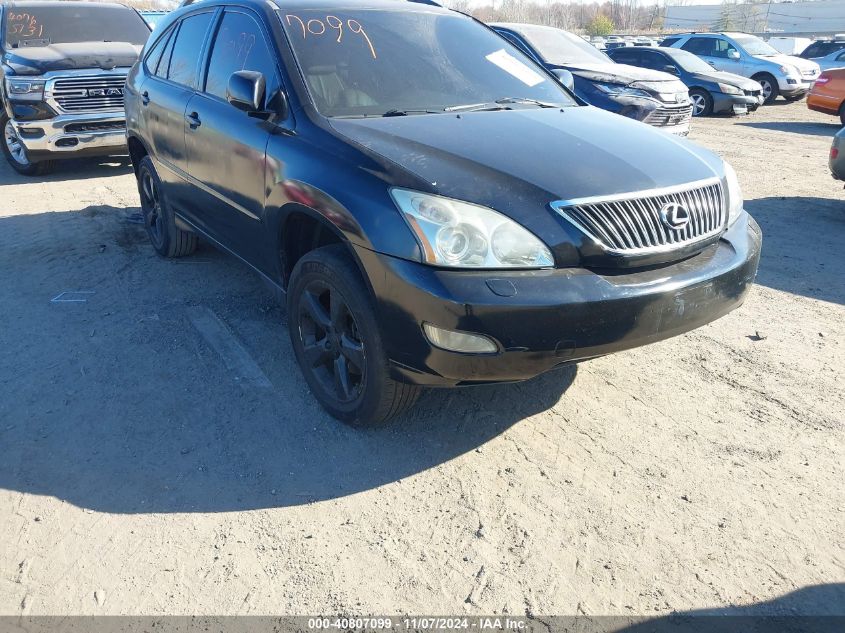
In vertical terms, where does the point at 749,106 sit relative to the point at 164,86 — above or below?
below

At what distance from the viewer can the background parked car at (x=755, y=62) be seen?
17531mm

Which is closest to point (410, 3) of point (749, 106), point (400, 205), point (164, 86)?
point (164, 86)

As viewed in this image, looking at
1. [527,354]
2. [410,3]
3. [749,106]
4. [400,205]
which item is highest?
[410,3]

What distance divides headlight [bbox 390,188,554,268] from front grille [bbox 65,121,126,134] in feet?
22.9

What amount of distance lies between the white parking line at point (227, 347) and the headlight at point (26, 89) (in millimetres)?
5130

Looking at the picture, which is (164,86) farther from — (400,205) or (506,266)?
(506,266)

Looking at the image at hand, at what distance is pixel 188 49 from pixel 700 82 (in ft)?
43.7

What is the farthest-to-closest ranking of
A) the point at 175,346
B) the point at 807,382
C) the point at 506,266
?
the point at 175,346 < the point at 807,382 < the point at 506,266

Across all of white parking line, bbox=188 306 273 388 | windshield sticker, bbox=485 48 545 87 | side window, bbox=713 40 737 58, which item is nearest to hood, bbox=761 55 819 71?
side window, bbox=713 40 737 58

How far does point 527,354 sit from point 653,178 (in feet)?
3.09

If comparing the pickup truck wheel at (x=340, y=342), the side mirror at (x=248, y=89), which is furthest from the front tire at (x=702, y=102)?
the pickup truck wheel at (x=340, y=342)

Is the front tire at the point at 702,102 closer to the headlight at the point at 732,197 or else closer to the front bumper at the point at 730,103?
the front bumper at the point at 730,103

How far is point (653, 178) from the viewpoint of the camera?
295 centimetres

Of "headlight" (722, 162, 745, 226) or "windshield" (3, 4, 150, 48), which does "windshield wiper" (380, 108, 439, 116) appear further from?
"windshield" (3, 4, 150, 48)
